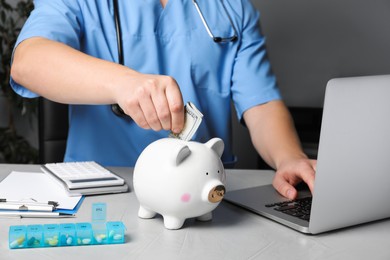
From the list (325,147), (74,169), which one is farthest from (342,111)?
(74,169)

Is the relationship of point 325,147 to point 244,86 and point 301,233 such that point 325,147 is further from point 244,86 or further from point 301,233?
point 244,86

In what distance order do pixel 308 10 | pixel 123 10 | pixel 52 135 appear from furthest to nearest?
pixel 308 10 → pixel 52 135 → pixel 123 10

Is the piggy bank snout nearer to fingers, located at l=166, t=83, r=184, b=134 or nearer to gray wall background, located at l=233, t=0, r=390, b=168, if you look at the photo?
fingers, located at l=166, t=83, r=184, b=134

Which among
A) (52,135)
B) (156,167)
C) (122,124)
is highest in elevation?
(156,167)

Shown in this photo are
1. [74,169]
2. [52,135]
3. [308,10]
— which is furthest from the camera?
[308,10]

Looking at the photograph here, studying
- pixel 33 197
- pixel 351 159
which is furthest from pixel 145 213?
pixel 351 159

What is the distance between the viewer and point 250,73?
4.17ft

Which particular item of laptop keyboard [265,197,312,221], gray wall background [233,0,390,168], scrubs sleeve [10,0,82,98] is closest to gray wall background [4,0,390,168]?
gray wall background [233,0,390,168]

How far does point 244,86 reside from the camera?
4.15ft

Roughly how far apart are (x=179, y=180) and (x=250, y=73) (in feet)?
2.15

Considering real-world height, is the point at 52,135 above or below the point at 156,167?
below

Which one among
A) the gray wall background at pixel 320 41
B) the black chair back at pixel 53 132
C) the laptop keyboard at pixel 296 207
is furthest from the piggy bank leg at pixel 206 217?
the gray wall background at pixel 320 41

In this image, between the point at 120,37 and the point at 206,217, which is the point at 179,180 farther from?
the point at 120,37

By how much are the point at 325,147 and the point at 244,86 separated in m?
0.64
